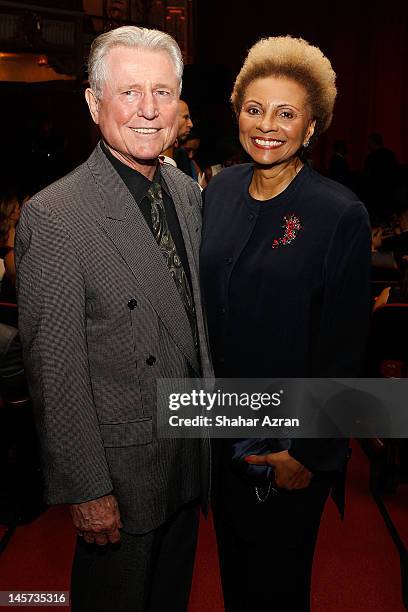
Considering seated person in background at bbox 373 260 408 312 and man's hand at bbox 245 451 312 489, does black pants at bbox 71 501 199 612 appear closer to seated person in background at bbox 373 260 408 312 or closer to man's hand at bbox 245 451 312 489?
man's hand at bbox 245 451 312 489

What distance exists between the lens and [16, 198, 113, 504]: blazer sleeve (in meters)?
1.37

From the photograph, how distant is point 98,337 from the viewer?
144 cm

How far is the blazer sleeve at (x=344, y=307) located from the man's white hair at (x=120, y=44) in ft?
1.80

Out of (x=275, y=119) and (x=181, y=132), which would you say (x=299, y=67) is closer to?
(x=275, y=119)

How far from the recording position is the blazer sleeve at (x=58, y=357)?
1.37m

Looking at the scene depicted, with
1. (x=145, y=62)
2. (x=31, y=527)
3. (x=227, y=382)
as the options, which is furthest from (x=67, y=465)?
(x=31, y=527)

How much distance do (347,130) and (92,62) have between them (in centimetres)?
1022

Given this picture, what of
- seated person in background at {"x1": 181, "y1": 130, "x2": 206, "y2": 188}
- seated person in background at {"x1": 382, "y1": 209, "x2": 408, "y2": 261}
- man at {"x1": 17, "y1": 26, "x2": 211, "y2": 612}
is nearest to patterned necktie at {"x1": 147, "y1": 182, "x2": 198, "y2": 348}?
man at {"x1": 17, "y1": 26, "x2": 211, "y2": 612}

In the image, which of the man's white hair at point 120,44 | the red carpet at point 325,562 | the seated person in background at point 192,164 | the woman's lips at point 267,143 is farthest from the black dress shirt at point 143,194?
the seated person in background at point 192,164

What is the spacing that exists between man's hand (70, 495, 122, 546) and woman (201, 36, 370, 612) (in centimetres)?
31

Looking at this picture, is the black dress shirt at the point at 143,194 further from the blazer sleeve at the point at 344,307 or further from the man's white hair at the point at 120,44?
the blazer sleeve at the point at 344,307

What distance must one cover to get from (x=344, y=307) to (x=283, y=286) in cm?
14

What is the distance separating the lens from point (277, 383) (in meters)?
1.57

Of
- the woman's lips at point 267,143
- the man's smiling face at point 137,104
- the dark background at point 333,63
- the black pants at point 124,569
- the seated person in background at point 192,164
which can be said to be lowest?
the black pants at point 124,569
